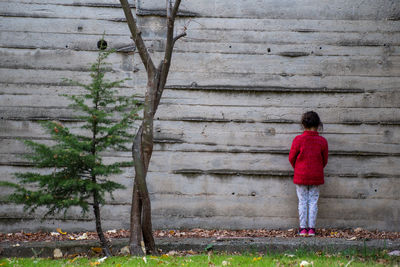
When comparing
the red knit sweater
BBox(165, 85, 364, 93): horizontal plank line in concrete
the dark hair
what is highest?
BBox(165, 85, 364, 93): horizontal plank line in concrete

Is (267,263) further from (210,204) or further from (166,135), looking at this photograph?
(166,135)

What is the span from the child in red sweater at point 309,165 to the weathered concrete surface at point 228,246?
54 centimetres

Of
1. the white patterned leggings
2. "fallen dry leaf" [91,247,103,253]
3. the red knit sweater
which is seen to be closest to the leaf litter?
the white patterned leggings

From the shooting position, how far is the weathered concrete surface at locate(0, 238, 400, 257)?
481 cm

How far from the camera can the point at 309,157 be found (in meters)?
5.45

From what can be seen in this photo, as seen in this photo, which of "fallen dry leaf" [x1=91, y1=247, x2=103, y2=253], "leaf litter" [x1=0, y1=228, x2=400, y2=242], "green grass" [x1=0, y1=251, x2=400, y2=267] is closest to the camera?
"green grass" [x1=0, y1=251, x2=400, y2=267]

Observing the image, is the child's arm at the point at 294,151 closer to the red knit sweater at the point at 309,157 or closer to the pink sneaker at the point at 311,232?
the red knit sweater at the point at 309,157

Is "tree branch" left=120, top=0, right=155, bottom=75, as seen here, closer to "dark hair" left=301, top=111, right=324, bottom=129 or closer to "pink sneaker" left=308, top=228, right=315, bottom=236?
"dark hair" left=301, top=111, right=324, bottom=129

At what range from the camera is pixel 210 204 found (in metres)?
5.76

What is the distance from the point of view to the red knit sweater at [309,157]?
17.8 ft

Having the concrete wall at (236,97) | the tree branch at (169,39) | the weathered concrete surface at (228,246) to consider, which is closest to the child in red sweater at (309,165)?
the concrete wall at (236,97)

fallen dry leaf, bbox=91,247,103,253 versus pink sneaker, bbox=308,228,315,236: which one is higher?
pink sneaker, bbox=308,228,315,236

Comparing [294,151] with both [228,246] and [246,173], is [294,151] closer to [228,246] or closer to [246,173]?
[246,173]

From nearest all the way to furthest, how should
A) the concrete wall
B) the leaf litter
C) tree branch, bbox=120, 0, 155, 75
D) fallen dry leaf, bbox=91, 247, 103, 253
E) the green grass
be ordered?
the green grass → tree branch, bbox=120, 0, 155, 75 → fallen dry leaf, bbox=91, 247, 103, 253 → the leaf litter → the concrete wall
